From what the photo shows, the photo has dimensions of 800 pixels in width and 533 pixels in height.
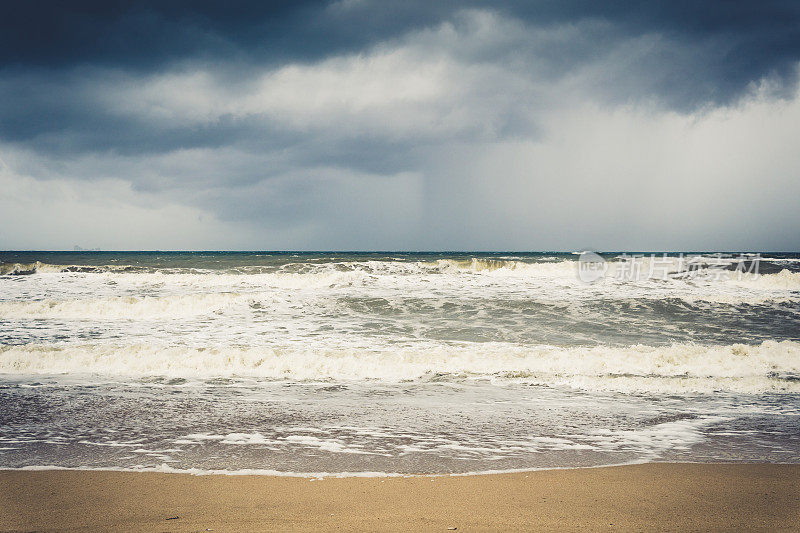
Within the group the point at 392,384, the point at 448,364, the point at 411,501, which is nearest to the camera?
the point at 411,501

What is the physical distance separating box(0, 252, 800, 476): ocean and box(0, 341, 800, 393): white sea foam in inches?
1.7

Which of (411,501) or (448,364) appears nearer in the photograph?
(411,501)

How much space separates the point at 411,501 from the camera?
3.53 meters

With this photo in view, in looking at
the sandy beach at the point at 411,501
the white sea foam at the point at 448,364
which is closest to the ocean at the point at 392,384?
the white sea foam at the point at 448,364

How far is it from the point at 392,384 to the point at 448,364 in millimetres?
1555

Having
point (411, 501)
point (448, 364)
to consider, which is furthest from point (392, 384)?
point (411, 501)

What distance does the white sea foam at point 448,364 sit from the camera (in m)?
8.20

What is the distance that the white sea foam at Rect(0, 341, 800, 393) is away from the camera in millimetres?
8195

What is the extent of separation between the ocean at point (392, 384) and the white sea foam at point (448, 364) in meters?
0.04

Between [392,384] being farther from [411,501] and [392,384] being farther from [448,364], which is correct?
[411,501]

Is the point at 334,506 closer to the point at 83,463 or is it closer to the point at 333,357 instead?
the point at 83,463

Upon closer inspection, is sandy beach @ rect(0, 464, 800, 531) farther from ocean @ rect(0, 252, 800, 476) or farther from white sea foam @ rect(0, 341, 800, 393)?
white sea foam @ rect(0, 341, 800, 393)

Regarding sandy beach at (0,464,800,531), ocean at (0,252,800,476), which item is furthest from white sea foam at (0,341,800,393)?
sandy beach at (0,464,800,531)

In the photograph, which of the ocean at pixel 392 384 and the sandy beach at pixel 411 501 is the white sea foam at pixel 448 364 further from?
the sandy beach at pixel 411 501
